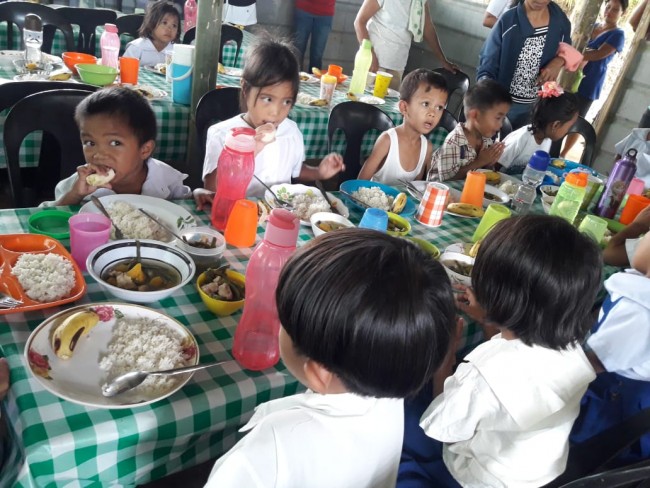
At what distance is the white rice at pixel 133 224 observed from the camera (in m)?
1.34

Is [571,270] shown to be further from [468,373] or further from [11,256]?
[11,256]

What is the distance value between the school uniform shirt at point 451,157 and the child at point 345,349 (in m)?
1.87

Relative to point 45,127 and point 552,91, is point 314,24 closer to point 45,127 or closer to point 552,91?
point 552,91

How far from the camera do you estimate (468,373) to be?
3.76 feet

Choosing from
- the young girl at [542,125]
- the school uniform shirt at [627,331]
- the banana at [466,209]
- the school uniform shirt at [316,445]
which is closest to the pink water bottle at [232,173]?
the school uniform shirt at [316,445]

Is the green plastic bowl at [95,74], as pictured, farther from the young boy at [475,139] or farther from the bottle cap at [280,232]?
the bottle cap at [280,232]

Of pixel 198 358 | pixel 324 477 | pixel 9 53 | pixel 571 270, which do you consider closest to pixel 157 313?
pixel 198 358

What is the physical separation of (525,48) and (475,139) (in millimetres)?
1239

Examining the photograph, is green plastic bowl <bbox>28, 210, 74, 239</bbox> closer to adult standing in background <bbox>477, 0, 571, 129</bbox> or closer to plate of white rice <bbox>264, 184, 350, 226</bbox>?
plate of white rice <bbox>264, 184, 350, 226</bbox>

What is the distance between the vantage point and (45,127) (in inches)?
68.8

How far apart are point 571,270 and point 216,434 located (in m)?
0.84

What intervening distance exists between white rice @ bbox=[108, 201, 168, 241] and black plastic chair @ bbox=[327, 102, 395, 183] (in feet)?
4.57

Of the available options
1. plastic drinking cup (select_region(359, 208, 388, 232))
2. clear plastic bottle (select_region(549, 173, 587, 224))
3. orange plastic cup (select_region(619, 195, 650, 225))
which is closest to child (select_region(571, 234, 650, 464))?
clear plastic bottle (select_region(549, 173, 587, 224))

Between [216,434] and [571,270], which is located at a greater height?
[571,270]
